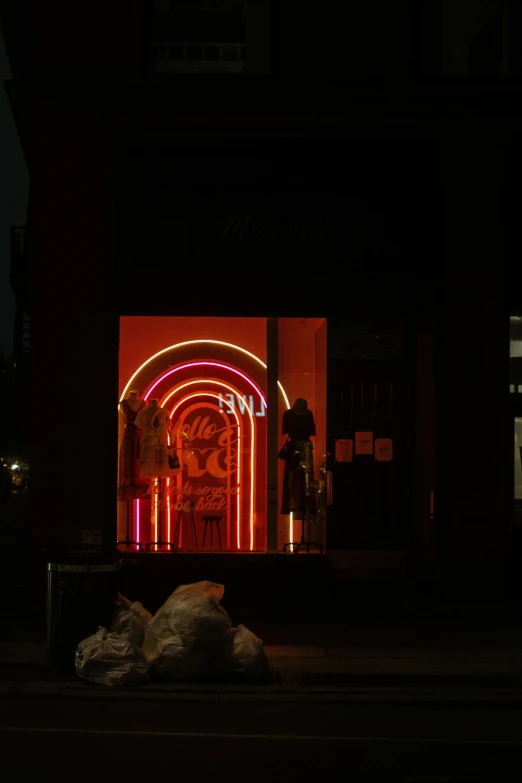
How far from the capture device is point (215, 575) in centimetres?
1284

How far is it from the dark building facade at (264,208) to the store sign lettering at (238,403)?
48.4 inches

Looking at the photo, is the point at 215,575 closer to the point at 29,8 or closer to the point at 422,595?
the point at 422,595

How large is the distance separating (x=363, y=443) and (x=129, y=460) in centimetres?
326

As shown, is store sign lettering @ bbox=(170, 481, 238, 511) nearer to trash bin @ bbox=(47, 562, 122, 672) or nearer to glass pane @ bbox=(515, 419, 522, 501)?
glass pane @ bbox=(515, 419, 522, 501)

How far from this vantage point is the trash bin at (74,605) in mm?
9438

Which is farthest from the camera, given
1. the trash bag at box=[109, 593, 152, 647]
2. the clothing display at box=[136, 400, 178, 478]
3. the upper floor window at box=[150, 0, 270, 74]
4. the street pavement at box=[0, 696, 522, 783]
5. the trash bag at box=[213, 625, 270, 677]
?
the clothing display at box=[136, 400, 178, 478]

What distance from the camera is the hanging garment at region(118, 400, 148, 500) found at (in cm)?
1323

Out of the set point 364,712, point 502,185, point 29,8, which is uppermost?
point 29,8

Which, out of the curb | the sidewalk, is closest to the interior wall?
the sidewalk

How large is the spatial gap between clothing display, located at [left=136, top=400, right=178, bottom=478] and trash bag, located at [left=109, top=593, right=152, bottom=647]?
3.66m

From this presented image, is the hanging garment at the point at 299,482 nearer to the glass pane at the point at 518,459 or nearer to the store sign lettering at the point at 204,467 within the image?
the store sign lettering at the point at 204,467

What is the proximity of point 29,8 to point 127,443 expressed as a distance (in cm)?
560

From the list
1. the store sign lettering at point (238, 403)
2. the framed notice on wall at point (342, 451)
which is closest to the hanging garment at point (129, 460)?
the store sign lettering at point (238, 403)

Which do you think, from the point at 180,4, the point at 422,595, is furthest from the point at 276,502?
the point at 180,4
